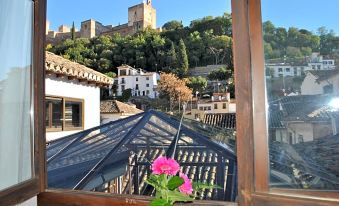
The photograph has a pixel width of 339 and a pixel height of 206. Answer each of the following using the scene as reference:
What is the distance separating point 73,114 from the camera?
6047 millimetres

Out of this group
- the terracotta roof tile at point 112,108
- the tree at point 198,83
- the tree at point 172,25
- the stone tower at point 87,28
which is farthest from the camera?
the stone tower at point 87,28

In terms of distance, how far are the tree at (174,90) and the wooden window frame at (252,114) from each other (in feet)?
18.8

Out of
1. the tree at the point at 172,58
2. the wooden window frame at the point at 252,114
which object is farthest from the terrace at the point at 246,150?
the tree at the point at 172,58

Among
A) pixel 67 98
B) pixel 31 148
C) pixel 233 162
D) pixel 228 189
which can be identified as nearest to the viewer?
pixel 31 148

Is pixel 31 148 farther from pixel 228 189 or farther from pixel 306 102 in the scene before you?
pixel 306 102

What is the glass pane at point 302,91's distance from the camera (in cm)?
88

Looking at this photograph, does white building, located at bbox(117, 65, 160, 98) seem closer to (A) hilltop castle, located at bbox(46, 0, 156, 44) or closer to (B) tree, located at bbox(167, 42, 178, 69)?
(B) tree, located at bbox(167, 42, 178, 69)

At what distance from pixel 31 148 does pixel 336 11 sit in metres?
1.25

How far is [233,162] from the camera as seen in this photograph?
169cm

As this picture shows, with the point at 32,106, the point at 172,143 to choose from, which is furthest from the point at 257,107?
the point at 172,143

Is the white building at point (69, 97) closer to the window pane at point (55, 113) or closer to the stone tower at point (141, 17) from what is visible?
the window pane at point (55, 113)

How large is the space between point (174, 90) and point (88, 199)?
7.30 metres

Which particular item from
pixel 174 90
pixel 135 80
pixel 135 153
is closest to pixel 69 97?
pixel 174 90

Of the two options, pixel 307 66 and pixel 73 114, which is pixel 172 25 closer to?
pixel 73 114
